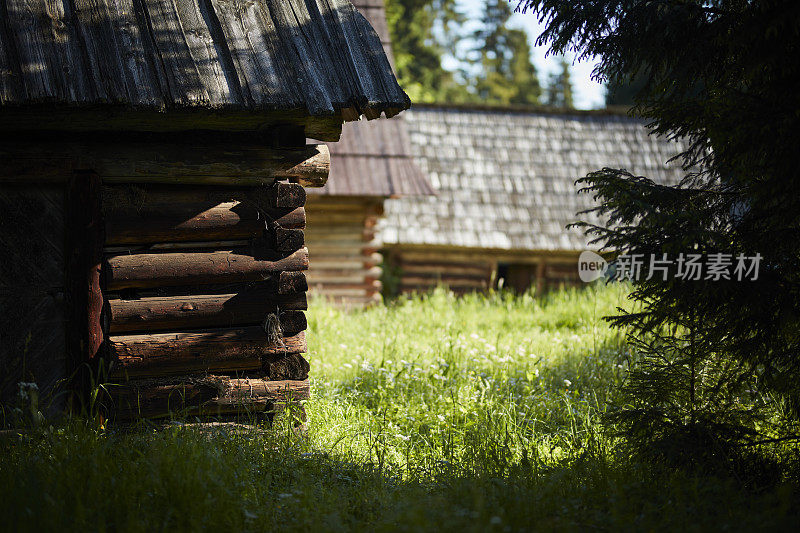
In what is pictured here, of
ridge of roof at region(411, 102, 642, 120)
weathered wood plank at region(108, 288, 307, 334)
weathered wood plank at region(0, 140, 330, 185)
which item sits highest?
ridge of roof at region(411, 102, 642, 120)

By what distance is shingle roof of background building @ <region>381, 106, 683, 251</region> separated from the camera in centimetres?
1383

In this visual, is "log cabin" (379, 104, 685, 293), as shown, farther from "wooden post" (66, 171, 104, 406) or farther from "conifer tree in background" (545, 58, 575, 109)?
"conifer tree in background" (545, 58, 575, 109)

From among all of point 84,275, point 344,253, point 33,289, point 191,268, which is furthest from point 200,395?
point 344,253

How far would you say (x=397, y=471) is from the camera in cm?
447

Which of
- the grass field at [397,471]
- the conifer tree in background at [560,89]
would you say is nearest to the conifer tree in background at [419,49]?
the conifer tree in background at [560,89]

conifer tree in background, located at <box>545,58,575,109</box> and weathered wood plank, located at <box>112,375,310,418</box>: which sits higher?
conifer tree in background, located at <box>545,58,575,109</box>

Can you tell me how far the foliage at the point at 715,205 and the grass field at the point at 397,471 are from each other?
1.52 ft

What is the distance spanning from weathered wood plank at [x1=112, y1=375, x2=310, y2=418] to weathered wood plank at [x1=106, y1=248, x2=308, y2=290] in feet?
2.28

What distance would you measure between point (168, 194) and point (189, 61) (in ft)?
3.07

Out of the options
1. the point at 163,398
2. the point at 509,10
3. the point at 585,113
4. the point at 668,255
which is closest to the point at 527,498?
the point at 668,255

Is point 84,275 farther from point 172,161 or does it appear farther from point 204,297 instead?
point 172,161

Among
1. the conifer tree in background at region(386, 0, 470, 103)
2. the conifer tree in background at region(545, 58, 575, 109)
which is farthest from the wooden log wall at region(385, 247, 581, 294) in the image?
the conifer tree in background at region(545, 58, 575, 109)

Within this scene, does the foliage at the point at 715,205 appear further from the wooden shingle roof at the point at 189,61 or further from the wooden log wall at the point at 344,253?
the wooden log wall at the point at 344,253

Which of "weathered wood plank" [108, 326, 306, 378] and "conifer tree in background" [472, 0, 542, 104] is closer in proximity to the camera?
"weathered wood plank" [108, 326, 306, 378]
